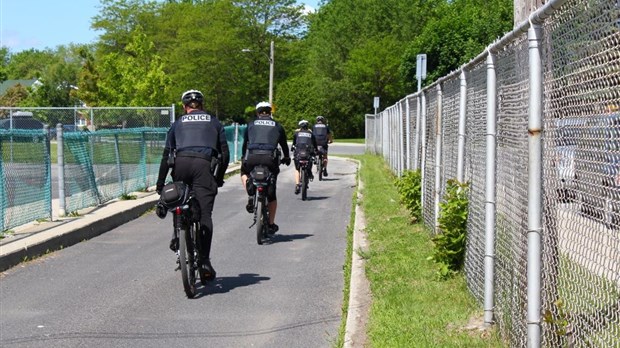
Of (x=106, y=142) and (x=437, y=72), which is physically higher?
(x=437, y=72)

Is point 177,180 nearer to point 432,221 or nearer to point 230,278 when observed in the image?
point 230,278

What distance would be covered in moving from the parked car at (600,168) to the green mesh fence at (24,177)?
28.2ft

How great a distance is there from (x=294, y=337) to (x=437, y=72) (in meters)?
57.2

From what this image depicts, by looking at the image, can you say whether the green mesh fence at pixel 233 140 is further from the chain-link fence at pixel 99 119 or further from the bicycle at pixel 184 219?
the bicycle at pixel 184 219

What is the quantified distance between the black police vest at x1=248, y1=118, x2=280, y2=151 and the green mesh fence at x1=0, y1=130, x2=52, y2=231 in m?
2.91

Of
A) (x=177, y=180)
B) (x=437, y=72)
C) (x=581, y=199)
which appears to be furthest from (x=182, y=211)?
(x=437, y=72)

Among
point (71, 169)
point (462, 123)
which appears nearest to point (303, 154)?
point (71, 169)

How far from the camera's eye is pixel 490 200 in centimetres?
637

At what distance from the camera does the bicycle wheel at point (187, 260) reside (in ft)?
26.1

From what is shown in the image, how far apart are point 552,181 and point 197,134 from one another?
14.4ft

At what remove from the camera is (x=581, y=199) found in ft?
13.6

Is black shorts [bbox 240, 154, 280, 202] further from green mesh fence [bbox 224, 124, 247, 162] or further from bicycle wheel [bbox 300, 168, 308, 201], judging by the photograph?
green mesh fence [bbox 224, 124, 247, 162]

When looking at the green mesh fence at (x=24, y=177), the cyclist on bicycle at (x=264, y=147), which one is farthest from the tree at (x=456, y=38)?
the cyclist on bicycle at (x=264, y=147)

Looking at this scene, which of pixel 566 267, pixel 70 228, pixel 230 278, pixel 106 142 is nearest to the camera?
pixel 566 267
